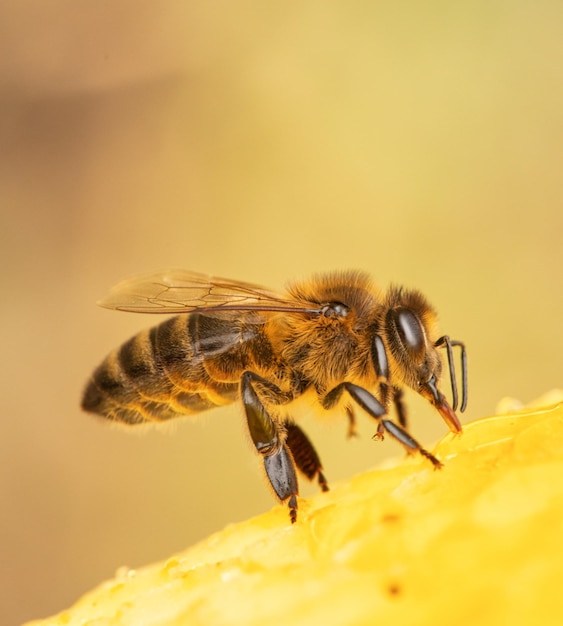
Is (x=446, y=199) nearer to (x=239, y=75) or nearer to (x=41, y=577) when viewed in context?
(x=239, y=75)

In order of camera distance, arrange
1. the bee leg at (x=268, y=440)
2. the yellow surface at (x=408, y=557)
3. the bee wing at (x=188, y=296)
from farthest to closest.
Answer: the bee wing at (x=188, y=296) < the bee leg at (x=268, y=440) < the yellow surface at (x=408, y=557)

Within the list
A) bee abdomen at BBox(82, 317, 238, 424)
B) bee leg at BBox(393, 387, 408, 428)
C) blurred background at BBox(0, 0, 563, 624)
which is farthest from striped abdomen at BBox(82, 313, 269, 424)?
blurred background at BBox(0, 0, 563, 624)

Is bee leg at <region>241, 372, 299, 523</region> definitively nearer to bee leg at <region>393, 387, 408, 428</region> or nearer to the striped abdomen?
the striped abdomen

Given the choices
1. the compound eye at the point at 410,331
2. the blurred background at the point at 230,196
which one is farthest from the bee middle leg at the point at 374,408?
the blurred background at the point at 230,196

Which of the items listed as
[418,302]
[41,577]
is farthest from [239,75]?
[418,302]

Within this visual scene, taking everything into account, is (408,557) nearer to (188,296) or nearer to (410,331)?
(410,331)

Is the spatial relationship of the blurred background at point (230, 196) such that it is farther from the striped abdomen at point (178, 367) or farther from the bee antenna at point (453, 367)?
the bee antenna at point (453, 367)

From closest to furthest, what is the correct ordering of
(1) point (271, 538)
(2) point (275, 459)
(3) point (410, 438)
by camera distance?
(1) point (271, 538), (3) point (410, 438), (2) point (275, 459)
